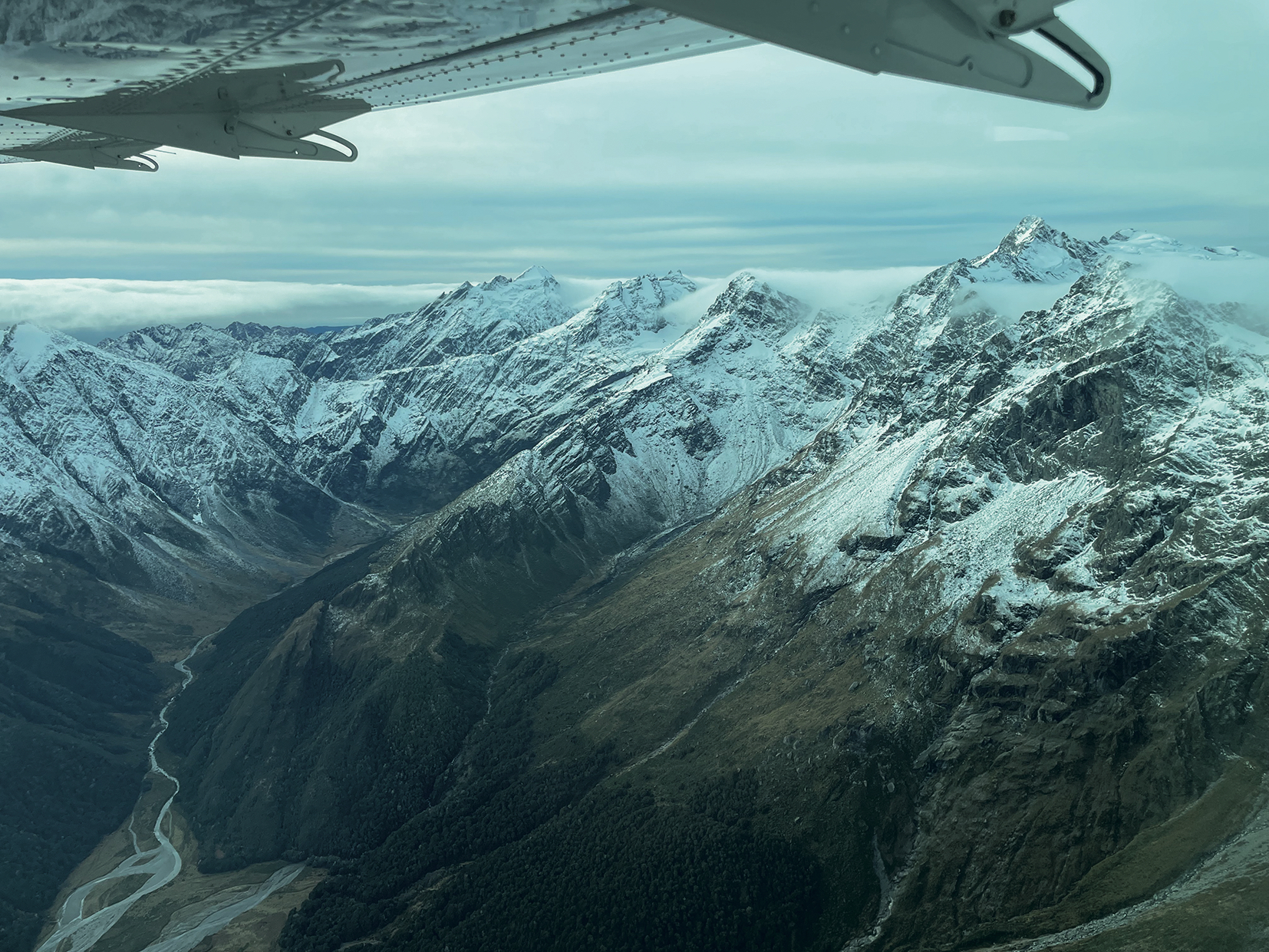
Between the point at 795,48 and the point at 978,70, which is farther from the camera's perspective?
the point at 978,70

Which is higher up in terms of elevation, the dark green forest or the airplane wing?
the airplane wing

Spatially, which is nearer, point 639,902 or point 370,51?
point 370,51

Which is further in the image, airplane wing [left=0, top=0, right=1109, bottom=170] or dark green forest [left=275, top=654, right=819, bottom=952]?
dark green forest [left=275, top=654, right=819, bottom=952]

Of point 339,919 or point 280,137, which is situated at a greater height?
point 280,137

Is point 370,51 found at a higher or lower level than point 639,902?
higher

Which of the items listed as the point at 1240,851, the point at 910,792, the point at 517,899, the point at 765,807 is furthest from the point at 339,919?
the point at 1240,851

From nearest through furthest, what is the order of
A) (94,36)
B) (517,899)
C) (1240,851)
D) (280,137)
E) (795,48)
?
(795,48) → (94,36) → (280,137) → (1240,851) → (517,899)

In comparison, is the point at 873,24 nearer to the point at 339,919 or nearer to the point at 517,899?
the point at 517,899

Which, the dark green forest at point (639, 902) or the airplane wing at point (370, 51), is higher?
the airplane wing at point (370, 51)
